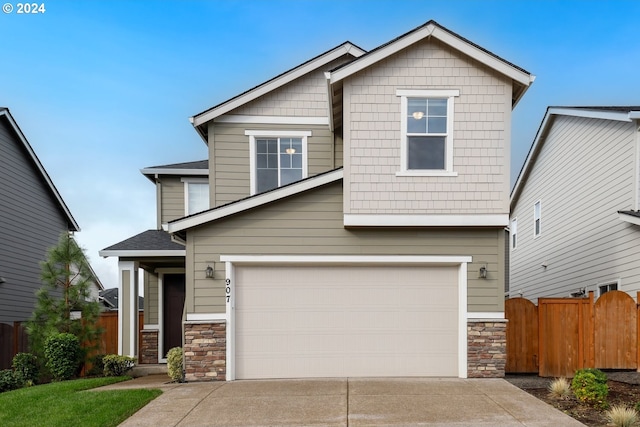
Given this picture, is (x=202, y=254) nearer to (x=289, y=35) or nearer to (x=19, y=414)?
(x=19, y=414)

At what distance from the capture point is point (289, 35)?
22.7 m

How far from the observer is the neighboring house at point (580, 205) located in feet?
39.7

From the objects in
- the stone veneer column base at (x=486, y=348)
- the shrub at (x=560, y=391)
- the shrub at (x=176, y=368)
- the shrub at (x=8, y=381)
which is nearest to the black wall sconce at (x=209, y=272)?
the shrub at (x=176, y=368)

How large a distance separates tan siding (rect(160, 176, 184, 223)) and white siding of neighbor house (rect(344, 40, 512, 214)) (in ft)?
20.5

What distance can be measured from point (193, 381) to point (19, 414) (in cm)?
294

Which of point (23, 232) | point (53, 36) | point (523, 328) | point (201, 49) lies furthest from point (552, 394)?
point (201, 49)

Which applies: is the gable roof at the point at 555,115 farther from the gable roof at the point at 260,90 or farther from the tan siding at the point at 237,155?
the gable roof at the point at 260,90

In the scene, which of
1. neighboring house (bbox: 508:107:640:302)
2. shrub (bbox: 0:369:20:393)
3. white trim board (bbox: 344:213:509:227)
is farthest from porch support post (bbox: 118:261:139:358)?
neighboring house (bbox: 508:107:640:302)

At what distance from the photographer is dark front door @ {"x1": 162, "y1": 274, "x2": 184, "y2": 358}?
44.2 ft

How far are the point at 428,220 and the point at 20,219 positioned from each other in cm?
1333

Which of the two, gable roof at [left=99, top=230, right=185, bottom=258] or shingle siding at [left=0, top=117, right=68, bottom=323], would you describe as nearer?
gable roof at [left=99, top=230, right=185, bottom=258]

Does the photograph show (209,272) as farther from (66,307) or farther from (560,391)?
(560,391)

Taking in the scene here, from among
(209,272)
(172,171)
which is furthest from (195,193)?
(209,272)

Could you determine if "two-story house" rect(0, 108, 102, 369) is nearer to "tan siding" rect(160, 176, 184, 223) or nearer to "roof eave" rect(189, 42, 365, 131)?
"tan siding" rect(160, 176, 184, 223)
